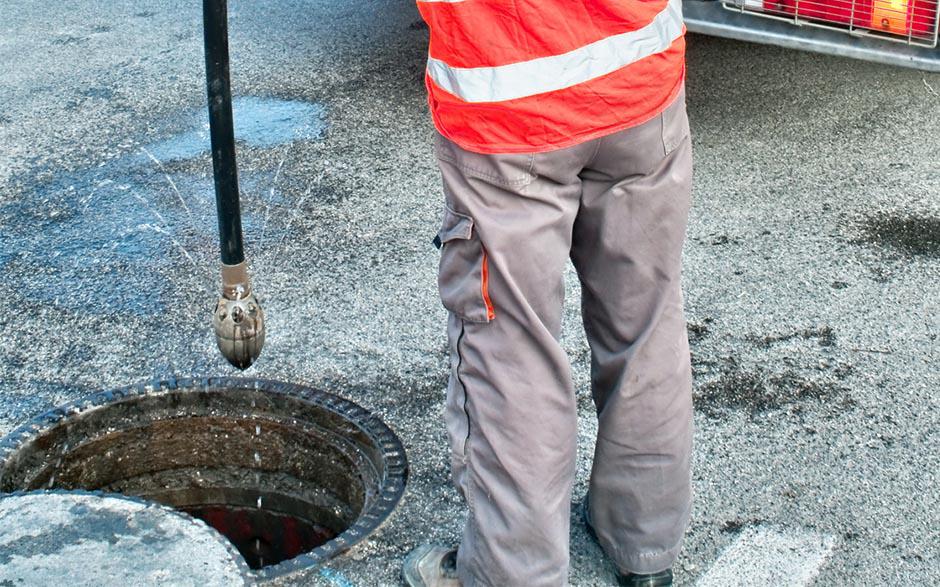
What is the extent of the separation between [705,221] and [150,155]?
2030 mm

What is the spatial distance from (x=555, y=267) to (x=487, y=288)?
0.13 meters

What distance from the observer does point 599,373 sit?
8.01 feet

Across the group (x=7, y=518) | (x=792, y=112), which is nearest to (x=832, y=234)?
(x=792, y=112)

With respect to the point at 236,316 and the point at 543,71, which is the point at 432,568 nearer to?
the point at 236,316

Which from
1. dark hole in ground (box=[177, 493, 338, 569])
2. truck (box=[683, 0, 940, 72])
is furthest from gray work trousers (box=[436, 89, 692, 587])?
truck (box=[683, 0, 940, 72])

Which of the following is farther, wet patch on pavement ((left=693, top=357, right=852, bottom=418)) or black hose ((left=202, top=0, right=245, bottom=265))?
wet patch on pavement ((left=693, top=357, right=852, bottom=418))

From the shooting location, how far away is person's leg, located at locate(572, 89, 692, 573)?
2.23 metres

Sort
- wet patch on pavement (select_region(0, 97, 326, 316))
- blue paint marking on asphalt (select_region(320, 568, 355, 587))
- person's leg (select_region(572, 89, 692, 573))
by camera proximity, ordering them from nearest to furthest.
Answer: person's leg (select_region(572, 89, 692, 573)), blue paint marking on asphalt (select_region(320, 568, 355, 587)), wet patch on pavement (select_region(0, 97, 326, 316))

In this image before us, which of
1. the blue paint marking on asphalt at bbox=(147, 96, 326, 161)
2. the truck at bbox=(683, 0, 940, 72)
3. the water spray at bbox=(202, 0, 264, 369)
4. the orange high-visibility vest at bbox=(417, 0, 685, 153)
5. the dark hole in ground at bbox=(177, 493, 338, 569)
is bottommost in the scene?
the dark hole in ground at bbox=(177, 493, 338, 569)

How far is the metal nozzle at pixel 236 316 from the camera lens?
2.70 meters

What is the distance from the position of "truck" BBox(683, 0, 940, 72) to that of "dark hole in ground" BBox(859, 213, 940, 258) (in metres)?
0.49

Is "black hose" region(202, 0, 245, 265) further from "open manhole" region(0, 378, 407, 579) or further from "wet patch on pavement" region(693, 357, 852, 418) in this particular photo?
"wet patch on pavement" region(693, 357, 852, 418)

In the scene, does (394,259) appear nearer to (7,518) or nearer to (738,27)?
(738,27)

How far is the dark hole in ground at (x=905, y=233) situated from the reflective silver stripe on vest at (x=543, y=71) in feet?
7.04
